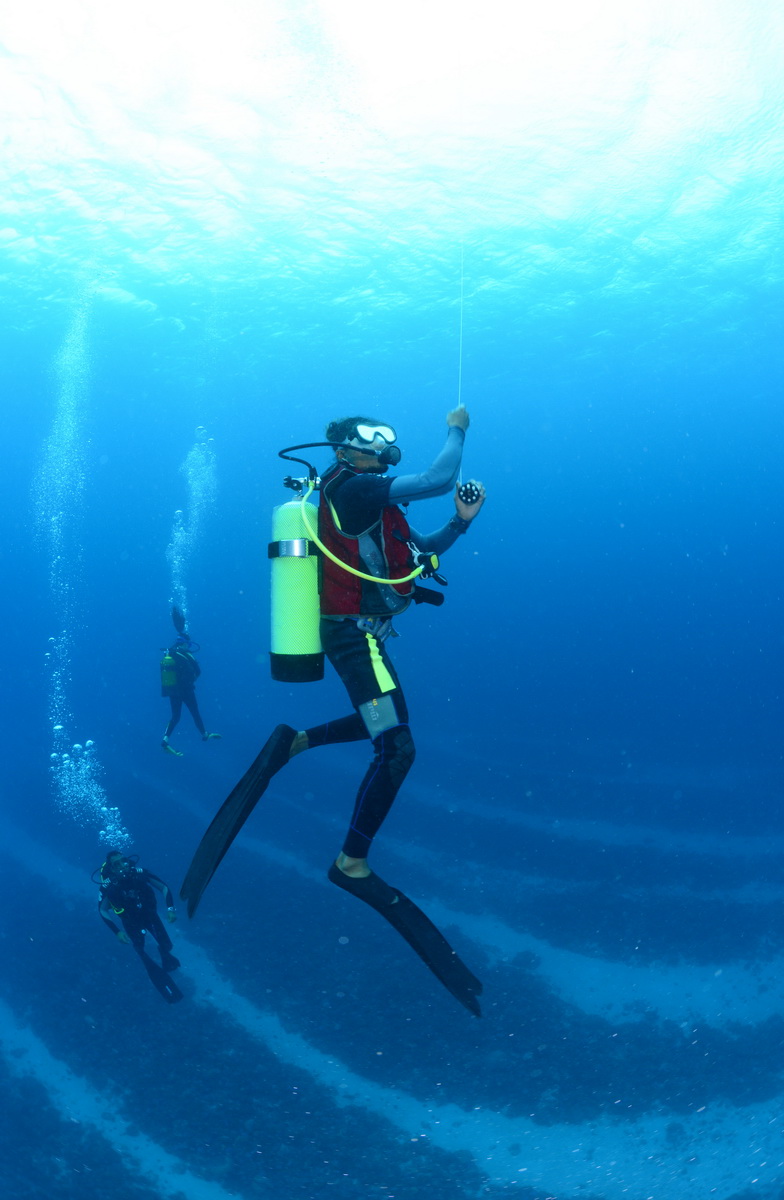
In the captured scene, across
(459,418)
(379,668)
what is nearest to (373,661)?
(379,668)

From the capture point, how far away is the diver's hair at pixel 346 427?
3896mm

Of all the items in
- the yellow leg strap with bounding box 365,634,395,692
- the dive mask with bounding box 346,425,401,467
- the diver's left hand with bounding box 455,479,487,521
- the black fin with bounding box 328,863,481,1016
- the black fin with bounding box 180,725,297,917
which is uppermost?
the dive mask with bounding box 346,425,401,467

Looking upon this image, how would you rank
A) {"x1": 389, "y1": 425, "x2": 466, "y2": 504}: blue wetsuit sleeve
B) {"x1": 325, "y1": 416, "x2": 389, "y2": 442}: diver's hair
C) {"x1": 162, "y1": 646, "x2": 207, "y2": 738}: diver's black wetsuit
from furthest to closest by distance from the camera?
{"x1": 162, "y1": 646, "x2": 207, "y2": 738}: diver's black wetsuit
{"x1": 325, "y1": 416, "x2": 389, "y2": 442}: diver's hair
{"x1": 389, "y1": 425, "x2": 466, "y2": 504}: blue wetsuit sleeve

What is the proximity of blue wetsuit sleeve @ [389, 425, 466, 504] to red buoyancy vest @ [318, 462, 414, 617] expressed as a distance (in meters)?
0.24

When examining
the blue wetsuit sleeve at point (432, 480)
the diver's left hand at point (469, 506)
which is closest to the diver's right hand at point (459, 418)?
the blue wetsuit sleeve at point (432, 480)

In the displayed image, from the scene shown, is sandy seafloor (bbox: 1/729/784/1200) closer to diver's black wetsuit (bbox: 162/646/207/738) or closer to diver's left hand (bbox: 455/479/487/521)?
diver's black wetsuit (bbox: 162/646/207/738)

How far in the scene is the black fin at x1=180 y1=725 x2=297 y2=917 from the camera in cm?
389

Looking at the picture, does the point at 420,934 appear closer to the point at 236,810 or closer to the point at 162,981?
the point at 236,810

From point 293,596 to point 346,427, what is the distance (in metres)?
1.01

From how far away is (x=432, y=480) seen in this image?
11.3 feet

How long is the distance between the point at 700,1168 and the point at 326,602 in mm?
8047

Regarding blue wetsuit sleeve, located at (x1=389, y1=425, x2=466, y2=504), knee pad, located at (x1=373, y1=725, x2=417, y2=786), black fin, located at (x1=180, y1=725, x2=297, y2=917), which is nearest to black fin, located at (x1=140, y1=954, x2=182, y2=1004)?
black fin, located at (x1=180, y1=725, x2=297, y2=917)

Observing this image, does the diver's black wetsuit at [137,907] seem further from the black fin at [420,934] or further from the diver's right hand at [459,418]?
the diver's right hand at [459,418]

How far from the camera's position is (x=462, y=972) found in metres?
3.76
